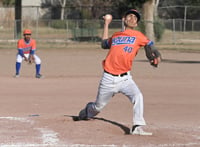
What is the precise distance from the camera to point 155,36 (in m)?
42.3

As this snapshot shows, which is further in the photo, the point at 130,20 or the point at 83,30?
the point at 83,30

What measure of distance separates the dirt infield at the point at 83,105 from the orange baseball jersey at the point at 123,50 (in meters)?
1.00

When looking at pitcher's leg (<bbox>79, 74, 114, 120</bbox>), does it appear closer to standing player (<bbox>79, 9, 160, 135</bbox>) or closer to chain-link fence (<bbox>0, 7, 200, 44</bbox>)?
standing player (<bbox>79, 9, 160, 135</bbox>)

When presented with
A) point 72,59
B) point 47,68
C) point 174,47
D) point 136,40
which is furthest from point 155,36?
point 136,40

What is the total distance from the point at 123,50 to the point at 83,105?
14.7ft

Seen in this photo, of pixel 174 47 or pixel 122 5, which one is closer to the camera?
pixel 174 47

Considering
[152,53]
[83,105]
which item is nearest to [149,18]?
[83,105]

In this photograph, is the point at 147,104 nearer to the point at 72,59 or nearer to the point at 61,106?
the point at 61,106

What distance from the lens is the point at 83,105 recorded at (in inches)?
488

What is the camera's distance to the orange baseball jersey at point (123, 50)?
8.12 m

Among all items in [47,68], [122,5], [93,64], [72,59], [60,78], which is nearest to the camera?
[60,78]

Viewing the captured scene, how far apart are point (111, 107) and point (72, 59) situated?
15959 mm

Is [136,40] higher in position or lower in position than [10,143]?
higher

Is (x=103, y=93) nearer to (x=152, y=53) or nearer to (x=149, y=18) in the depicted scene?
Result: (x=152, y=53)
